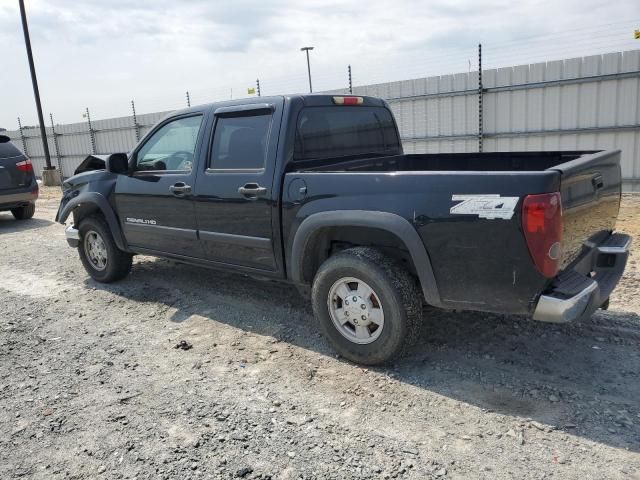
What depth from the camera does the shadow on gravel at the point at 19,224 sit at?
1034 centimetres

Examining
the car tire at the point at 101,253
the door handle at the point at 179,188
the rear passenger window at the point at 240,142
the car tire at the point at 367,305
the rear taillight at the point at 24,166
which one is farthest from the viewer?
the rear taillight at the point at 24,166

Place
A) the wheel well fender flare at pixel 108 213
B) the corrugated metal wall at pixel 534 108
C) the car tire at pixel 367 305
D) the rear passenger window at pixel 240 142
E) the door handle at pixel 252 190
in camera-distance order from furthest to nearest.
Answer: the corrugated metal wall at pixel 534 108
the wheel well fender flare at pixel 108 213
the rear passenger window at pixel 240 142
the door handle at pixel 252 190
the car tire at pixel 367 305

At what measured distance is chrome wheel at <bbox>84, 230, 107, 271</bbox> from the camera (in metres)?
6.11

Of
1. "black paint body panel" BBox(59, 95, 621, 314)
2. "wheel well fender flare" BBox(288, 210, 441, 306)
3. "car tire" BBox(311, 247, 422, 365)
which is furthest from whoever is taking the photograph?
"car tire" BBox(311, 247, 422, 365)

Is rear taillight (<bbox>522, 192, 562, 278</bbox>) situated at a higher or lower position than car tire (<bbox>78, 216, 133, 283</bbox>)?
higher

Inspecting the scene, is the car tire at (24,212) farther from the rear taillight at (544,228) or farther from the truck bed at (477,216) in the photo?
the rear taillight at (544,228)

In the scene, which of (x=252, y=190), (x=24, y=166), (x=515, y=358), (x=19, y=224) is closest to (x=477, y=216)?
(x=515, y=358)

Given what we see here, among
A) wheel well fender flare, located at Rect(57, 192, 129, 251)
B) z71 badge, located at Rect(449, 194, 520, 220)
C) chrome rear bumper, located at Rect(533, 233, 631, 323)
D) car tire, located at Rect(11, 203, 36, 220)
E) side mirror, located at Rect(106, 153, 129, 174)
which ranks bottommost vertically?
car tire, located at Rect(11, 203, 36, 220)

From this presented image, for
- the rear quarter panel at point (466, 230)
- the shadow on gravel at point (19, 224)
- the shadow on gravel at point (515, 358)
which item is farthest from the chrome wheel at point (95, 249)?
the shadow on gravel at point (19, 224)

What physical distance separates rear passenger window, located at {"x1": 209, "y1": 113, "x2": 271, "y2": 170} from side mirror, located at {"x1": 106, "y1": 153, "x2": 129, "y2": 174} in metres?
1.24

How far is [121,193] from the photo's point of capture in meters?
5.60

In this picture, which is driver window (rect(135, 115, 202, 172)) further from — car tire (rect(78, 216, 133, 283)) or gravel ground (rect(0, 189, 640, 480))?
gravel ground (rect(0, 189, 640, 480))

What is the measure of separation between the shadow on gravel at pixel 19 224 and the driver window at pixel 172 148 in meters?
6.13

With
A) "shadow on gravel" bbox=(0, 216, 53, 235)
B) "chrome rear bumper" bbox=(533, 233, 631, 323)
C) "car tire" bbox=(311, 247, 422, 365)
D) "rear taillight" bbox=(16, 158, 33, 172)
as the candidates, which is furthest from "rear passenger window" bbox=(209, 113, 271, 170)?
"rear taillight" bbox=(16, 158, 33, 172)
